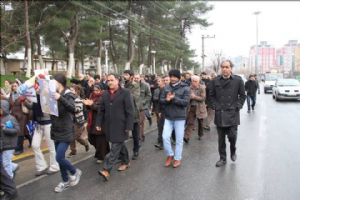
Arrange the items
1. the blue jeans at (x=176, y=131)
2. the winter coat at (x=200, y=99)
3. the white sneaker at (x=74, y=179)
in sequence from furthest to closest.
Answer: the winter coat at (x=200, y=99)
the blue jeans at (x=176, y=131)
the white sneaker at (x=74, y=179)

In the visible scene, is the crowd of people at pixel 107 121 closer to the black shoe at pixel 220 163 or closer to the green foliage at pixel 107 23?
the black shoe at pixel 220 163

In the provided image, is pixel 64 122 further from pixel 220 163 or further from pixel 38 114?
pixel 220 163

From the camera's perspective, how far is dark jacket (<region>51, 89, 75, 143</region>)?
5.12m

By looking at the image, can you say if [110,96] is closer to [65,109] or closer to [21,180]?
[65,109]

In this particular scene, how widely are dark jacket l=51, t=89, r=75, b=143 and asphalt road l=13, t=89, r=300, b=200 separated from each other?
789mm

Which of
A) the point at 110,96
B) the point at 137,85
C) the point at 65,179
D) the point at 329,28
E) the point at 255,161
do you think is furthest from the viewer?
the point at 137,85

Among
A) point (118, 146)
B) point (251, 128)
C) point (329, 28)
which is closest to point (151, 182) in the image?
point (118, 146)

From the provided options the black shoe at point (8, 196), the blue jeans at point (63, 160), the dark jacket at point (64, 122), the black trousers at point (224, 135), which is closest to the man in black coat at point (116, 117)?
the blue jeans at point (63, 160)

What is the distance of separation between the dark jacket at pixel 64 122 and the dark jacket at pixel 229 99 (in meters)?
2.47

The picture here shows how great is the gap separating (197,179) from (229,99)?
1486 mm

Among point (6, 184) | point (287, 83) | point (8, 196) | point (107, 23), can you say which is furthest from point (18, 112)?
point (107, 23)

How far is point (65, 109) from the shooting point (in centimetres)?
517

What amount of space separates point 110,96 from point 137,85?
217cm

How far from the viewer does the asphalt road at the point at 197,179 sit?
16.1ft
